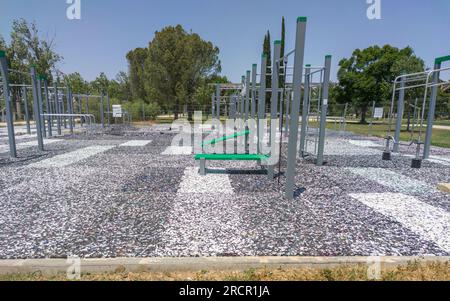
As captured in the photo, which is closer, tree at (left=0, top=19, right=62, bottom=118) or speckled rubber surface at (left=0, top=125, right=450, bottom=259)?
speckled rubber surface at (left=0, top=125, right=450, bottom=259)

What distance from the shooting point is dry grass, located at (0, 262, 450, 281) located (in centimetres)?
241

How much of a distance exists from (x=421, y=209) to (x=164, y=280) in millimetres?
3955

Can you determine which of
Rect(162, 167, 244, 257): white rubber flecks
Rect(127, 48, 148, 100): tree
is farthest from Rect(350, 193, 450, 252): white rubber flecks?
Rect(127, 48, 148, 100): tree

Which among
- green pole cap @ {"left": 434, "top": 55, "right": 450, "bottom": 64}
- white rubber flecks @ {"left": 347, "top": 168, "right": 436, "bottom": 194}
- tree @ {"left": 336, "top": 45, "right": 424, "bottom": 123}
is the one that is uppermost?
tree @ {"left": 336, "top": 45, "right": 424, "bottom": 123}

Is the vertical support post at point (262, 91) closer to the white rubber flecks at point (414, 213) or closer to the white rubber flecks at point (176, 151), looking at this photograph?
the white rubber flecks at point (414, 213)

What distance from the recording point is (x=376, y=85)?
104 feet

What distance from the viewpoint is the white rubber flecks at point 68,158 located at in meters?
6.96

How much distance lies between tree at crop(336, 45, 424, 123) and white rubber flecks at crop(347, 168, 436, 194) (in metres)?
26.2

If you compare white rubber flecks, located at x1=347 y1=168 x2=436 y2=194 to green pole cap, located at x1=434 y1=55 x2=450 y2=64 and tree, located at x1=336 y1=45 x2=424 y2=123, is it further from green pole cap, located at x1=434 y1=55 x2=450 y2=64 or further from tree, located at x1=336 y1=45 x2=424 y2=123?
tree, located at x1=336 y1=45 x2=424 y2=123

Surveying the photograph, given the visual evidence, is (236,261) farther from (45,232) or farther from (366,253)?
(45,232)

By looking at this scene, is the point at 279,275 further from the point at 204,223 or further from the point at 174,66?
the point at 174,66

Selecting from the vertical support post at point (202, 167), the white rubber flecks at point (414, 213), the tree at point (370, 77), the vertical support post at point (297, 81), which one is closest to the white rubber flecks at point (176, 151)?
the vertical support post at point (202, 167)

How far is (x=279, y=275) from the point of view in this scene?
2.46 metres
